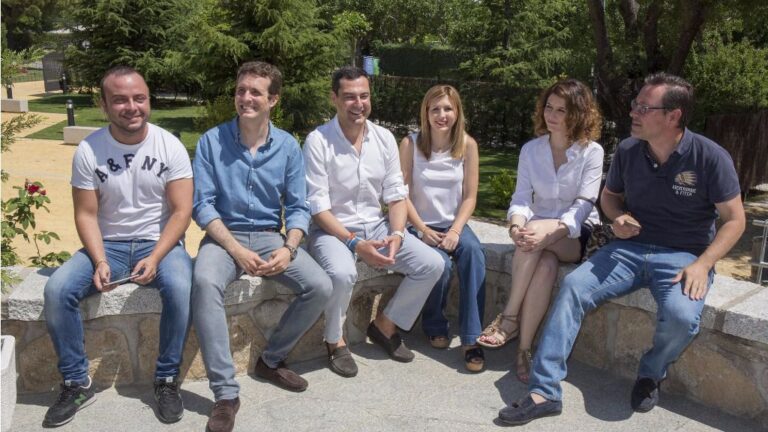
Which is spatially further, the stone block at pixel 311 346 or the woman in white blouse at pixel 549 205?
the stone block at pixel 311 346

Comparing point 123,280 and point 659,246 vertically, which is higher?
point 659,246

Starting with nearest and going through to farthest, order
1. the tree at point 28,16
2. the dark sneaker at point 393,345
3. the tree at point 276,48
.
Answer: the dark sneaker at point 393,345 < the tree at point 276,48 < the tree at point 28,16

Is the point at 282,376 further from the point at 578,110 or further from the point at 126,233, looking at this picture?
the point at 578,110

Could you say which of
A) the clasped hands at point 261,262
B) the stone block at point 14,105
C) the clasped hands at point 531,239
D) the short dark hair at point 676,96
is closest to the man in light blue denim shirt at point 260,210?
the clasped hands at point 261,262

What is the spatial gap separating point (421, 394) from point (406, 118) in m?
15.0

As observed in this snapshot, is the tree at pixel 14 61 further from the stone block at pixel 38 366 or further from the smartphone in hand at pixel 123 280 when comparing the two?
the stone block at pixel 38 366

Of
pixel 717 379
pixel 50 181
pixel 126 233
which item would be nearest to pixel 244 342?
pixel 126 233

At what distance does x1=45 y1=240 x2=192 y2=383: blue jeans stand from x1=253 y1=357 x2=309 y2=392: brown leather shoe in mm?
464

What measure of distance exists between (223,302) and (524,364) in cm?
155

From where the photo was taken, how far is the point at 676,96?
3451 millimetres

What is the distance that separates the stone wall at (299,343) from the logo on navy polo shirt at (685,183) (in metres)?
0.50

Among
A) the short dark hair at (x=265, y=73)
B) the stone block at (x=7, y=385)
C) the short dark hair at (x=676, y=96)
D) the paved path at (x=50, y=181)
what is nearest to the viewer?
the stone block at (x=7, y=385)

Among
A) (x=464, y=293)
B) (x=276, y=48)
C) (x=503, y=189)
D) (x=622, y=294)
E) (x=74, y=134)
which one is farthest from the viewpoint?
(x=276, y=48)

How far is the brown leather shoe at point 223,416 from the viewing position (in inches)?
123
